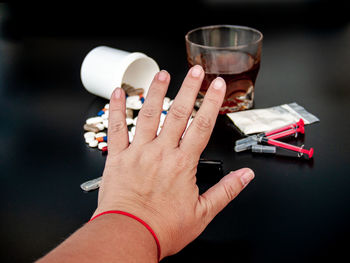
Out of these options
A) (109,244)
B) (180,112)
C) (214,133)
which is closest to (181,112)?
(180,112)

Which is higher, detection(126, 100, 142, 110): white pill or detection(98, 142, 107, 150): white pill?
detection(126, 100, 142, 110): white pill

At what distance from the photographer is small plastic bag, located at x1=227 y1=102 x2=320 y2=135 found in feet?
3.65

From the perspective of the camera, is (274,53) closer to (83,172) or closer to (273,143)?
(273,143)

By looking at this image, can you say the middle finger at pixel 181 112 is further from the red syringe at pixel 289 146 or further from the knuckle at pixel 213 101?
the red syringe at pixel 289 146

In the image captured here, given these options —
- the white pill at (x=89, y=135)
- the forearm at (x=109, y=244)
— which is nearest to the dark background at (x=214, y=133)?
the white pill at (x=89, y=135)

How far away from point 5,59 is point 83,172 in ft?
3.34

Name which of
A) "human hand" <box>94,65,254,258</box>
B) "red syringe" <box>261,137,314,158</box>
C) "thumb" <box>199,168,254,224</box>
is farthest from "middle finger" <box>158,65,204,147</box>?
"red syringe" <box>261,137,314,158</box>

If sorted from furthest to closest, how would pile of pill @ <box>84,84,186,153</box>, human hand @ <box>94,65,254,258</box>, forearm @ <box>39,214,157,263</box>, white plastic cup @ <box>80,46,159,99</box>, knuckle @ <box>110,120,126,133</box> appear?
white plastic cup @ <box>80,46,159,99</box> → pile of pill @ <box>84,84,186,153</box> → knuckle @ <box>110,120,126,133</box> → human hand @ <box>94,65,254,258</box> → forearm @ <box>39,214,157,263</box>

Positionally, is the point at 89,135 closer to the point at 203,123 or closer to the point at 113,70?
the point at 113,70

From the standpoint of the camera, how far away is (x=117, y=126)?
0.79m

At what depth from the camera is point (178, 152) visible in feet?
2.43

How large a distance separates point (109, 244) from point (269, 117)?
702 mm

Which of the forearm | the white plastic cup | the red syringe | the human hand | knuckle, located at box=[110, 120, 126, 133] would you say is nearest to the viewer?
the forearm

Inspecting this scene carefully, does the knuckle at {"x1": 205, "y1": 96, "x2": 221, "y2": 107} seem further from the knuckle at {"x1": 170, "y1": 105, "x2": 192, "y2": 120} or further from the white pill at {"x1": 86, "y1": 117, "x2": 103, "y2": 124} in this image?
the white pill at {"x1": 86, "y1": 117, "x2": 103, "y2": 124}
